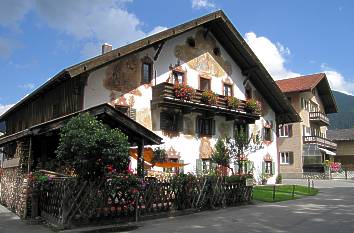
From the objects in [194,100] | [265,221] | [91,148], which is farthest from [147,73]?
[265,221]

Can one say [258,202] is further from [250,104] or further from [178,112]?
[250,104]

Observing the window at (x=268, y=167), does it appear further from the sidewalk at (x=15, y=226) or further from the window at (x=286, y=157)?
the sidewalk at (x=15, y=226)

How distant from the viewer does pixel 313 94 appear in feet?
178

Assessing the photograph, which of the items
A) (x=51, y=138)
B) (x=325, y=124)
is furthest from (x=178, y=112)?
(x=325, y=124)

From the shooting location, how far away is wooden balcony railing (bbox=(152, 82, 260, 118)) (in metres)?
24.9

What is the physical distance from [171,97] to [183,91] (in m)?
0.98

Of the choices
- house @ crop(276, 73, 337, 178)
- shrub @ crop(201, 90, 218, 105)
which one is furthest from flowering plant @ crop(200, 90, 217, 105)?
house @ crop(276, 73, 337, 178)

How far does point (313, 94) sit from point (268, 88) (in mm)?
22818

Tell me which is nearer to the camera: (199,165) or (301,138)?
(199,165)

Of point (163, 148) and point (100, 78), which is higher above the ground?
point (100, 78)

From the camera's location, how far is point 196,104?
26.5 meters

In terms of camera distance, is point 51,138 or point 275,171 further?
point 275,171

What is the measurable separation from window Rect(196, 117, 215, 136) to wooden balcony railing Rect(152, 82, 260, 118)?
144 centimetres

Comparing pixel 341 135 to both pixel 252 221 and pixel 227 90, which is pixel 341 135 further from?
pixel 252 221
